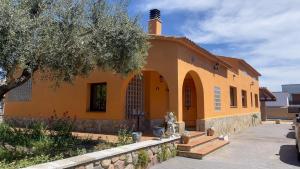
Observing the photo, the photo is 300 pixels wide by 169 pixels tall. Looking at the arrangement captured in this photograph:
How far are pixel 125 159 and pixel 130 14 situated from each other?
4.33 metres

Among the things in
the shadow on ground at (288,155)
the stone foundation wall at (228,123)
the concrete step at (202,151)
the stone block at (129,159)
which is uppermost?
the stone foundation wall at (228,123)

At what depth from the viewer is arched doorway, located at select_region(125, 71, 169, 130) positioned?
14.1 metres

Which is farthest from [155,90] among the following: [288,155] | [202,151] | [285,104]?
[285,104]

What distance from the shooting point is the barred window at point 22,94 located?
17.8m

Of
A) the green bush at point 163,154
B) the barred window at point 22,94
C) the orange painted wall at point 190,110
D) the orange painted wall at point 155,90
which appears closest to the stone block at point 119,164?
the green bush at point 163,154

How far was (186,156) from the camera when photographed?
10.6m

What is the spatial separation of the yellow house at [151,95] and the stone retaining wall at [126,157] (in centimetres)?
223

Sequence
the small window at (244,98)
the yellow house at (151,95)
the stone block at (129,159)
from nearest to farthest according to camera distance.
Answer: the stone block at (129,159), the yellow house at (151,95), the small window at (244,98)

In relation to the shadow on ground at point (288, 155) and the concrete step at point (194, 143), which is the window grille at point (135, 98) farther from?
the shadow on ground at point (288, 155)

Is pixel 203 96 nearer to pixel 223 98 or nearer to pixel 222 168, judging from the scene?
pixel 223 98

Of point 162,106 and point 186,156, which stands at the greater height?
point 162,106

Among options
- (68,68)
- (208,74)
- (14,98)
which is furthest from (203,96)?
(14,98)

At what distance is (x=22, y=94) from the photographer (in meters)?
18.1

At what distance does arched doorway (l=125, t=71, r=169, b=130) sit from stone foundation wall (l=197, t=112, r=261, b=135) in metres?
1.93
